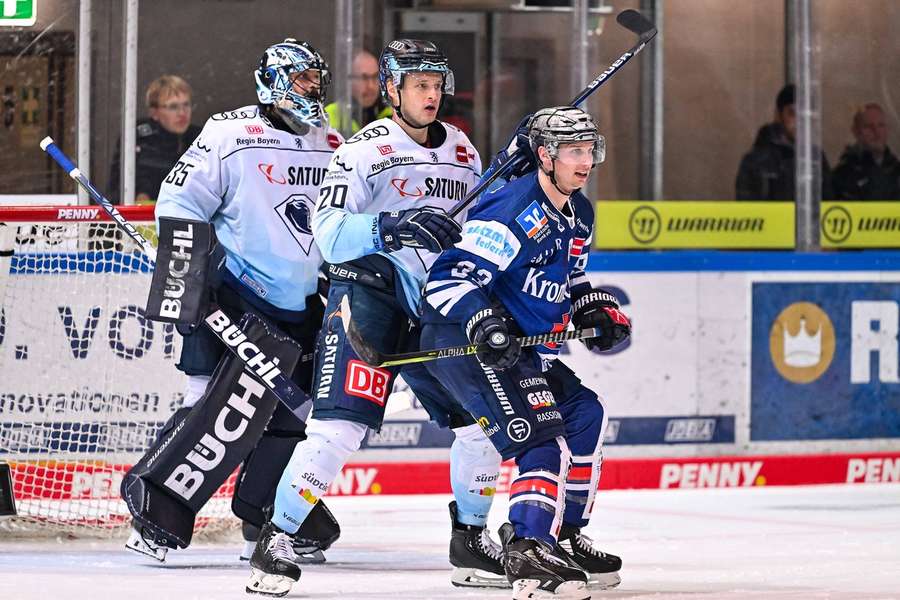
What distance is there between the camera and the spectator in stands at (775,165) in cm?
667

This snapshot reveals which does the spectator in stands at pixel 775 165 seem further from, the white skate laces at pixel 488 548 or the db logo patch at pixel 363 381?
the db logo patch at pixel 363 381

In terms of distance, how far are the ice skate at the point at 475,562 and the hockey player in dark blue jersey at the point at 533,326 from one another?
210 mm

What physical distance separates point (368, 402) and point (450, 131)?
0.70 m

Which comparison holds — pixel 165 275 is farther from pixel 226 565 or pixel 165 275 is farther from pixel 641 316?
pixel 641 316

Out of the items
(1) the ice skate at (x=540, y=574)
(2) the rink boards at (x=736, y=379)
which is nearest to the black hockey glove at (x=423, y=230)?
(1) the ice skate at (x=540, y=574)

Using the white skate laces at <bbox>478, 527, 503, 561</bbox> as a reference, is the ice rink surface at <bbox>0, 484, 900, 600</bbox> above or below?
below

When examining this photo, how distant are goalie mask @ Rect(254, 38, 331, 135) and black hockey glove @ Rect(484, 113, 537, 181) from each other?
0.56 metres

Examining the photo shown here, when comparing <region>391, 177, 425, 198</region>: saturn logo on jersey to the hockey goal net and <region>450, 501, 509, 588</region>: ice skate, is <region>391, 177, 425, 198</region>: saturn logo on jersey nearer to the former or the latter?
<region>450, 501, 509, 588</region>: ice skate

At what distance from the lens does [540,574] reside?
363 centimetres

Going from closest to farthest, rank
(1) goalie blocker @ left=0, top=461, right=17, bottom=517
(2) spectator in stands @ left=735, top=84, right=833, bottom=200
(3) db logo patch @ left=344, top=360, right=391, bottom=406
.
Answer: (3) db logo patch @ left=344, top=360, right=391, bottom=406 < (1) goalie blocker @ left=0, top=461, right=17, bottom=517 < (2) spectator in stands @ left=735, top=84, right=833, bottom=200

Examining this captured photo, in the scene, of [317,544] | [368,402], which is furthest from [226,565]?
[368,402]

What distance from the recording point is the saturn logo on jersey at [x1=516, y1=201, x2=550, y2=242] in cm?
379

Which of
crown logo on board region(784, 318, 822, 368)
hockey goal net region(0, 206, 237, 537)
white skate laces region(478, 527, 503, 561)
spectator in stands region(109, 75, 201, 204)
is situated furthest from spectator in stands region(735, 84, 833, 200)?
white skate laces region(478, 527, 503, 561)

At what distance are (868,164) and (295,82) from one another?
308 centimetres
